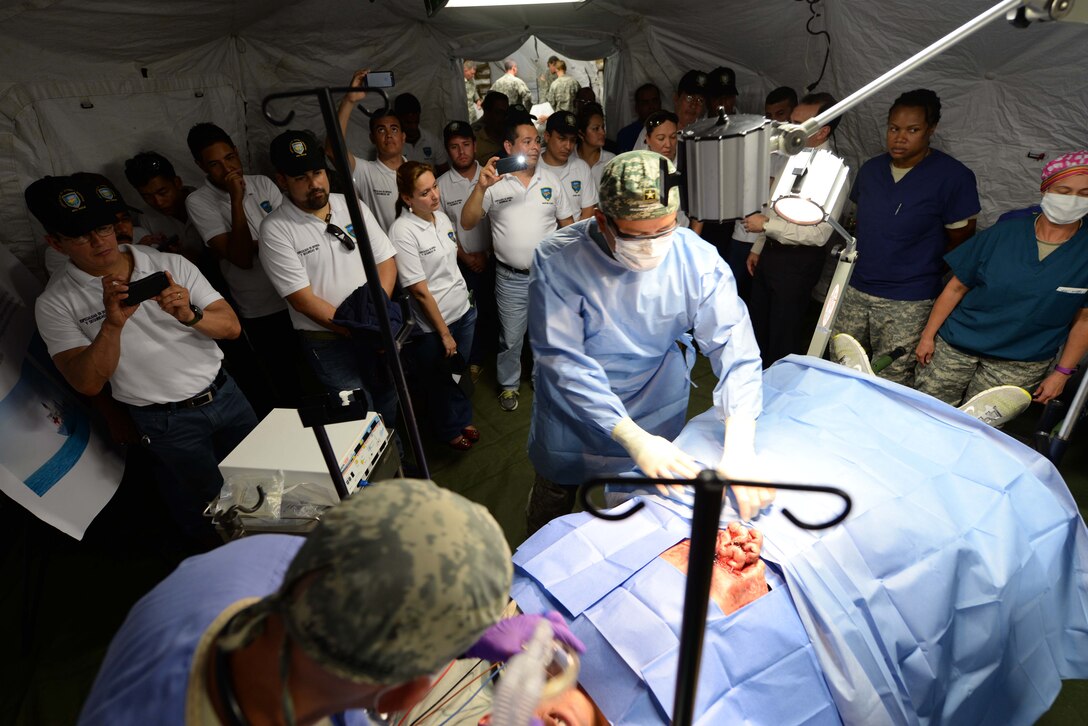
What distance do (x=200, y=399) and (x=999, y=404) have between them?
3.50 meters

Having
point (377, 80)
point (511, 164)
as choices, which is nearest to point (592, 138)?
point (511, 164)

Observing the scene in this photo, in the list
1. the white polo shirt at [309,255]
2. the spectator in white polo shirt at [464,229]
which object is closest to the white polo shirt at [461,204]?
the spectator in white polo shirt at [464,229]

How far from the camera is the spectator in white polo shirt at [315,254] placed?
9.31ft

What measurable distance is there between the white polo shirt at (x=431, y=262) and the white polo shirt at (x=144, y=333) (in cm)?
104

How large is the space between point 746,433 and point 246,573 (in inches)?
59.8

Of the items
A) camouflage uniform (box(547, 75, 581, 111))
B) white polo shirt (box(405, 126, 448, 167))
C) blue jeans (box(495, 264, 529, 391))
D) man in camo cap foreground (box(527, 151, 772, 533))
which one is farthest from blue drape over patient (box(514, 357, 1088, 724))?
camouflage uniform (box(547, 75, 581, 111))

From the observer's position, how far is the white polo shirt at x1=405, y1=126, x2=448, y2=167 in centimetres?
551

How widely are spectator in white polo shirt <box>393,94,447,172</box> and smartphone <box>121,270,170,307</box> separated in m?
3.35

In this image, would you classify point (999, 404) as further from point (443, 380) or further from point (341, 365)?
point (341, 365)

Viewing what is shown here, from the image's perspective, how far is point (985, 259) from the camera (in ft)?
9.72

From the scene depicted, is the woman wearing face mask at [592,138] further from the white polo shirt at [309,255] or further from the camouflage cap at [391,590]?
the camouflage cap at [391,590]

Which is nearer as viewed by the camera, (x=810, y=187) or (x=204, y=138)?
(x=810, y=187)

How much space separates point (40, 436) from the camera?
2.71m

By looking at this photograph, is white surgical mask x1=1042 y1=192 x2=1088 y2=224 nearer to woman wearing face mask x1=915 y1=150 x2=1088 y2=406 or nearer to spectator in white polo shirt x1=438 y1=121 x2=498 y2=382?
woman wearing face mask x1=915 y1=150 x2=1088 y2=406
